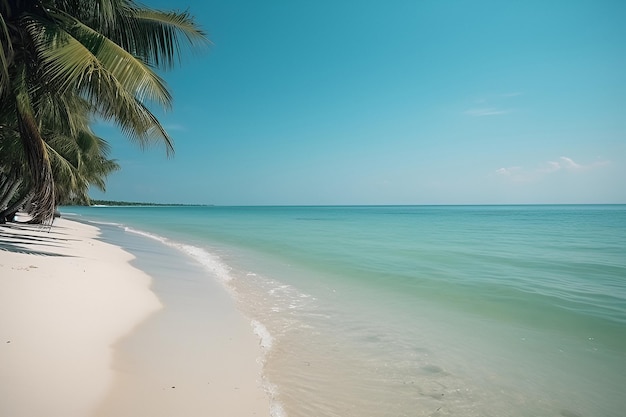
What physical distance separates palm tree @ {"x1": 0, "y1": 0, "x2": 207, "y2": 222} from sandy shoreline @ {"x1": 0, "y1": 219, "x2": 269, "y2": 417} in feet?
9.52

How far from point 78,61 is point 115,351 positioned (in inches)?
171

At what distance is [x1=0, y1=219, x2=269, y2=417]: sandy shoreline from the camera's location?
9.73 ft

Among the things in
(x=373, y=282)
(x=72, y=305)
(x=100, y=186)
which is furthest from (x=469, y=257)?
(x=100, y=186)

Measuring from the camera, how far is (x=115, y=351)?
4.05m

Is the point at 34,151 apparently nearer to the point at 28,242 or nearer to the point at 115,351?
the point at 115,351

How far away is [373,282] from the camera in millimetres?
9930

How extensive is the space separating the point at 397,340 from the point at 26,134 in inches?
320

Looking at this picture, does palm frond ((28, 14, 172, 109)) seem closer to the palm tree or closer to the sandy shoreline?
the palm tree

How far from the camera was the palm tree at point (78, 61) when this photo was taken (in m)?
5.45

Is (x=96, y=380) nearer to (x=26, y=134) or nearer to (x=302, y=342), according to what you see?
(x=302, y=342)

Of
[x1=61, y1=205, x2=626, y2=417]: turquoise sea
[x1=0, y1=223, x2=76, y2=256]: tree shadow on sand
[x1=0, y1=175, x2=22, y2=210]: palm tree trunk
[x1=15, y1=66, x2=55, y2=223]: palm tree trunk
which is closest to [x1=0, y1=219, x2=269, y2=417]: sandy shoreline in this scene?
[x1=61, y1=205, x2=626, y2=417]: turquoise sea

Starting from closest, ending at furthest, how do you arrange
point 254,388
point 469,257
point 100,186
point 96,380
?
point 96,380 < point 254,388 < point 469,257 < point 100,186

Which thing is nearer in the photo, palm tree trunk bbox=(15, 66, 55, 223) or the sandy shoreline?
the sandy shoreline

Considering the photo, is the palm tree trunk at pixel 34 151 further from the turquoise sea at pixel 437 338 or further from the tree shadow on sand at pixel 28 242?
the turquoise sea at pixel 437 338
